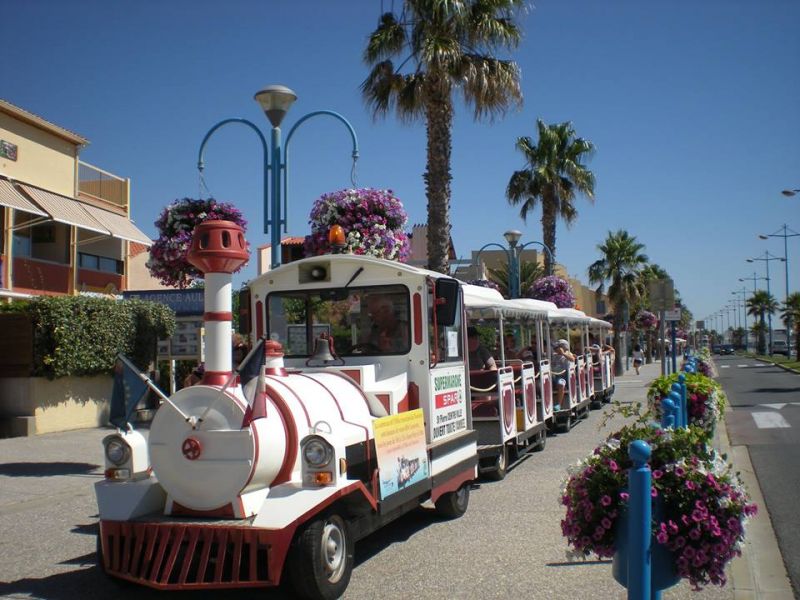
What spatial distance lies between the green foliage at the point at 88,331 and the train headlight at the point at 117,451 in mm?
9588

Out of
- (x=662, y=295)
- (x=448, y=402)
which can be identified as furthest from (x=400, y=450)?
(x=662, y=295)

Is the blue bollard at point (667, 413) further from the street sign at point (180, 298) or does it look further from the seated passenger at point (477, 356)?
the street sign at point (180, 298)

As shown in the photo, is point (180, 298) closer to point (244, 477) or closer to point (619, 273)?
point (244, 477)

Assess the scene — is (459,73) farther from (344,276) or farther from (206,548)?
(206,548)

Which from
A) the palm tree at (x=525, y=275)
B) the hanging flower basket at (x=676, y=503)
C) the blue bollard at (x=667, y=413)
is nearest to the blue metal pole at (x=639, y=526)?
the hanging flower basket at (x=676, y=503)

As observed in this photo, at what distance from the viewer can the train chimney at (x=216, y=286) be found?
520 cm

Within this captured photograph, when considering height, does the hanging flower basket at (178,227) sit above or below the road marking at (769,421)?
above

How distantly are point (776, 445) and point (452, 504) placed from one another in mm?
7729

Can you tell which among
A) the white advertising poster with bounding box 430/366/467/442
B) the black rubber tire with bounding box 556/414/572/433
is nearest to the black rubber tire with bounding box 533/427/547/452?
the black rubber tire with bounding box 556/414/572/433

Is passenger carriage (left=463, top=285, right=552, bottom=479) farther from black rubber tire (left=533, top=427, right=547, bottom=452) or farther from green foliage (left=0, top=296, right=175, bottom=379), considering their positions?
green foliage (left=0, top=296, right=175, bottom=379)

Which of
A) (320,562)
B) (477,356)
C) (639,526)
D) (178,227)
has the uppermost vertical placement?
(178,227)

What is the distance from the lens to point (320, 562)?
4891 millimetres

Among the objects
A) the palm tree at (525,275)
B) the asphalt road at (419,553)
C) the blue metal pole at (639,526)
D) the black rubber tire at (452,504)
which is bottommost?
the asphalt road at (419,553)

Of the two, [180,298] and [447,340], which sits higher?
[180,298]
